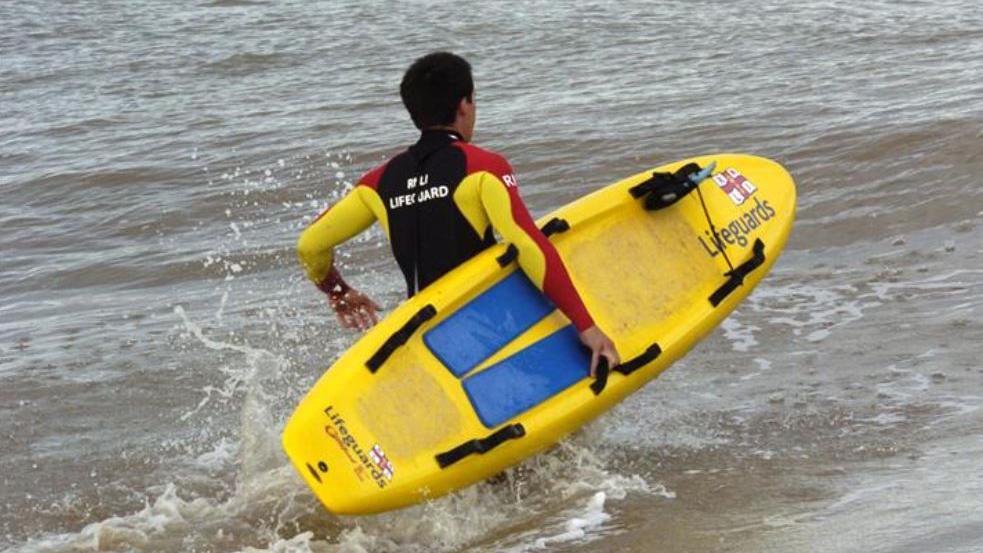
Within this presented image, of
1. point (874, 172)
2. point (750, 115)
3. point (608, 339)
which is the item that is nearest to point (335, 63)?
point (750, 115)

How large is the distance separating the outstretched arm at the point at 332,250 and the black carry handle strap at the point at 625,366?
83 cm

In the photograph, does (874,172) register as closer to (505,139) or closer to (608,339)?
(505,139)

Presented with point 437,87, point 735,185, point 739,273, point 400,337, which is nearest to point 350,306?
point 400,337

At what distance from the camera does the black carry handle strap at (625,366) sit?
16.0 feet

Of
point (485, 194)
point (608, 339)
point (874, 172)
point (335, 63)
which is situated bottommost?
point (335, 63)

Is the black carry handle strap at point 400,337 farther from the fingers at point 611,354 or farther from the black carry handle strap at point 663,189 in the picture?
the black carry handle strap at point 663,189

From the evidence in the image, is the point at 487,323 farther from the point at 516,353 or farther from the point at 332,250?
the point at 332,250

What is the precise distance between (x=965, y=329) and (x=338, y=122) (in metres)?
6.84

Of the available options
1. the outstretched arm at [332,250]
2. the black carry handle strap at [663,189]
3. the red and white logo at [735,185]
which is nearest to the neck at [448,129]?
the outstretched arm at [332,250]

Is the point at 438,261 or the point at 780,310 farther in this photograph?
the point at 780,310

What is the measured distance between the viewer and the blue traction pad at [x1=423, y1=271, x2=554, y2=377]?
4887 millimetres

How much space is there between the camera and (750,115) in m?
11.1

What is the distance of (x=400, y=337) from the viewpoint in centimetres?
482

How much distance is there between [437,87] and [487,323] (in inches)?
31.2
